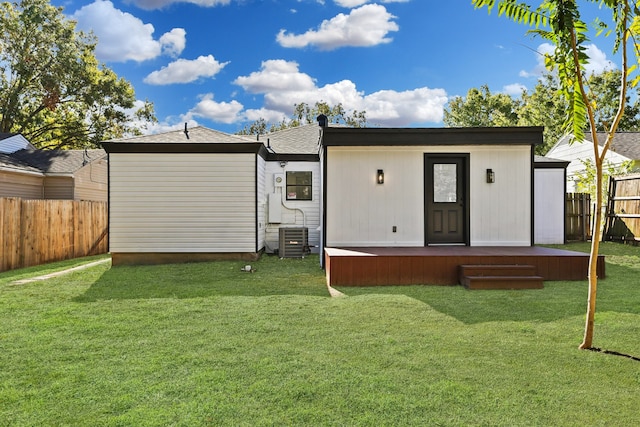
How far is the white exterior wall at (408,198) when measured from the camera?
7.83 m

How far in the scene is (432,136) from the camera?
7738mm

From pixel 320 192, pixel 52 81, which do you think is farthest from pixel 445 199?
pixel 52 81

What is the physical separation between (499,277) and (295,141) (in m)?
7.69

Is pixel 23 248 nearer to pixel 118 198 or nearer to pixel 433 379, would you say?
pixel 118 198

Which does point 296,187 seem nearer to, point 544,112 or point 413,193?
point 413,193

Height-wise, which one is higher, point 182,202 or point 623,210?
point 182,202

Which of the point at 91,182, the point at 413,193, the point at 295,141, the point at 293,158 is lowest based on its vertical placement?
the point at 413,193

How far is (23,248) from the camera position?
29.3 ft

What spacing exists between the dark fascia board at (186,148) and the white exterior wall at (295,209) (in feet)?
5.18

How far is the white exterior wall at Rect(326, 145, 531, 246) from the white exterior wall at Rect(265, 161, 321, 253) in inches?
107

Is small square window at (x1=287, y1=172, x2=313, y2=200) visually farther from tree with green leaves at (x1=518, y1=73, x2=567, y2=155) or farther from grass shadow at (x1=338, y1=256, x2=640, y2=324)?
tree with green leaves at (x1=518, y1=73, x2=567, y2=155)

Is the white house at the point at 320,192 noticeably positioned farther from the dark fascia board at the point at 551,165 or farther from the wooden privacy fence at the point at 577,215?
the dark fascia board at the point at 551,165

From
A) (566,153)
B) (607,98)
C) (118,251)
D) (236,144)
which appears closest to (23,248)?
(118,251)

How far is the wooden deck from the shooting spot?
6316 millimetres
